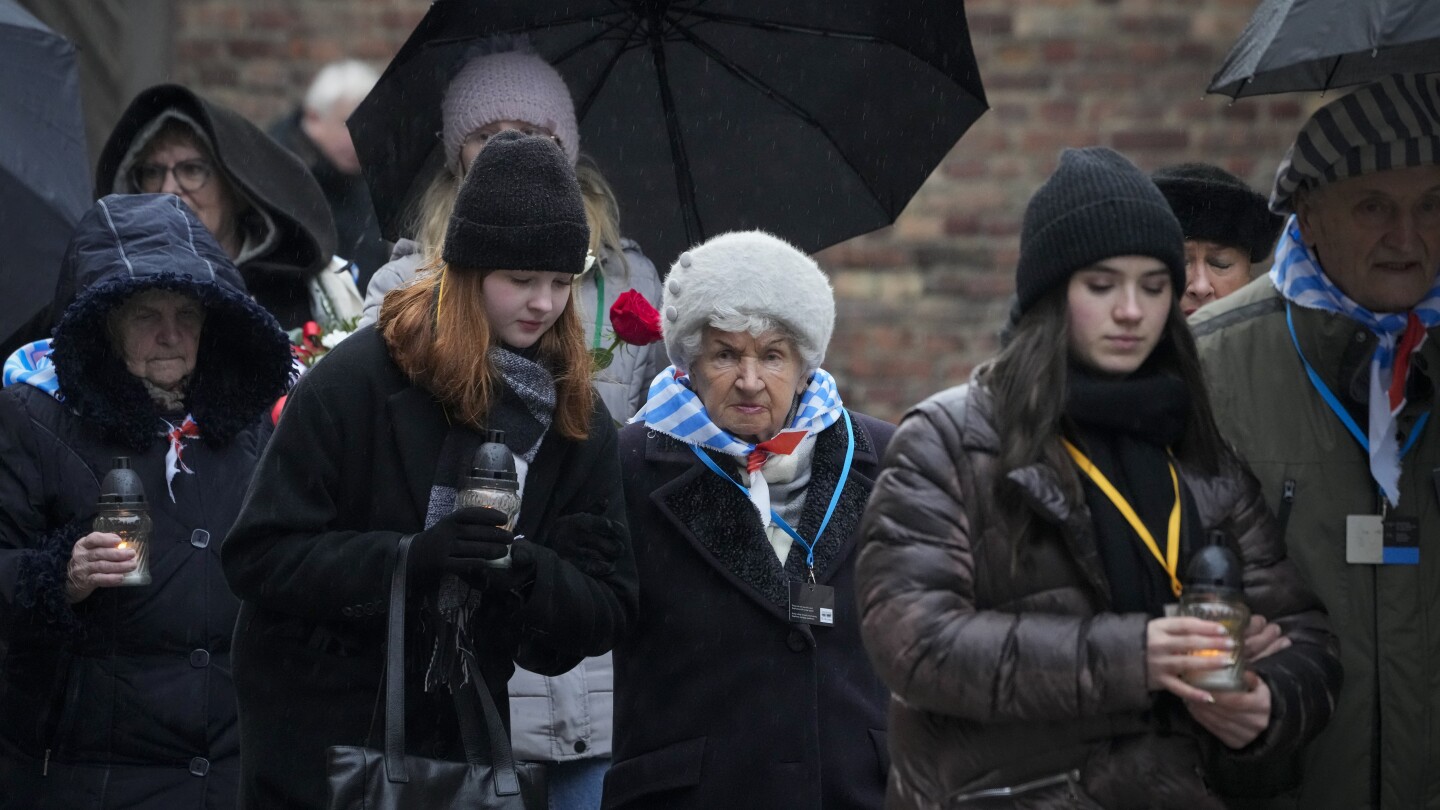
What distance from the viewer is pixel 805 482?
4.18 m

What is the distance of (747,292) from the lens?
4109 millimetres

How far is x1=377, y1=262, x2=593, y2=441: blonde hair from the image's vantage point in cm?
372

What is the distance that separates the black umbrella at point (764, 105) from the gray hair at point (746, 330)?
0.98 meters

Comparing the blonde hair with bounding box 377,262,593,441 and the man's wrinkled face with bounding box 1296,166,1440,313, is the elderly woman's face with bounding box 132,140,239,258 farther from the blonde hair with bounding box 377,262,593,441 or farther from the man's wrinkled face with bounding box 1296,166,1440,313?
the man's wrinkled face with bounding box 1296,166,1440,313

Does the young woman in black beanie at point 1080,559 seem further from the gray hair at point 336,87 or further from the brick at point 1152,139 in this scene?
the brick at point 1152,139

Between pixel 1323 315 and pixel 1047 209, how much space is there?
0.79 meters

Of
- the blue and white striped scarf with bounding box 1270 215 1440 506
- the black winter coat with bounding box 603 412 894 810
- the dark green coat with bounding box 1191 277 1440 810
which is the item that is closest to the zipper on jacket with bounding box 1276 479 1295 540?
the dark green coat with bounding box 1191 277 1440 810

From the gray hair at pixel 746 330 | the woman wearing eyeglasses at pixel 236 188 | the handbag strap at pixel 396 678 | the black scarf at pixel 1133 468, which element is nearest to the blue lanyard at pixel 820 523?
the gray hair at pixel 746 330

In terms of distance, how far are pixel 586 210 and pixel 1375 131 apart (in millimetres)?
1704

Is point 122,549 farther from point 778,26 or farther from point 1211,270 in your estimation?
point 1211,270

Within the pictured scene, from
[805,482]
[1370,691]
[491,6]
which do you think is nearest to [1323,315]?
[1370,691]

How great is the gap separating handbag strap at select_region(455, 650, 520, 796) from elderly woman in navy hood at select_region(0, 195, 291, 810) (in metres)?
0.91

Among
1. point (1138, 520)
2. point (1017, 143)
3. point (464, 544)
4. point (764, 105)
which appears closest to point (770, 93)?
point (764, 105)

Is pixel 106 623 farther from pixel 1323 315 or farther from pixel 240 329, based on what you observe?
pixel 1323 315
